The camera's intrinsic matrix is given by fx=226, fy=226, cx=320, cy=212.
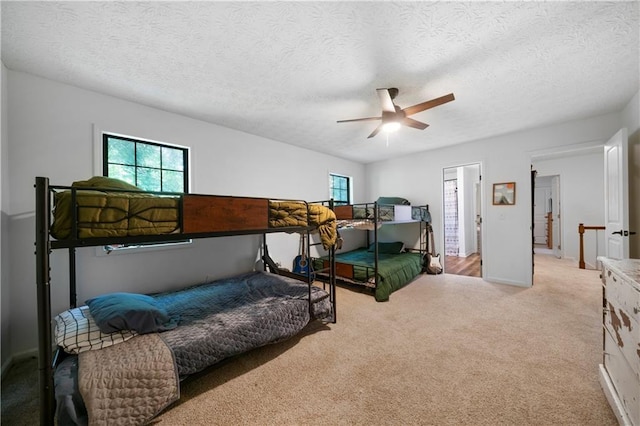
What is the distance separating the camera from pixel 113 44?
1.65 metres

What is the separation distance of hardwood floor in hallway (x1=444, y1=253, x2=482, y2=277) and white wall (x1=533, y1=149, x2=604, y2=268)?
2.00m

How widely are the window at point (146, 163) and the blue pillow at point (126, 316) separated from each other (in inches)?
54.6

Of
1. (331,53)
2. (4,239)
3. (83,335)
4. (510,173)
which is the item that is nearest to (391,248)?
(510,173)

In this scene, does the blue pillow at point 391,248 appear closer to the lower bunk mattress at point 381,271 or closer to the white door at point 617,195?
the lower bunk mattress at point 381,271

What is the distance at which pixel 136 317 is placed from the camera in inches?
63.3

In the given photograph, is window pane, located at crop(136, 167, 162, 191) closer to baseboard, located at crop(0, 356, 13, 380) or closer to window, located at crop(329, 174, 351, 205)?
baseboard, located at crop(0, 356, 13, 380)

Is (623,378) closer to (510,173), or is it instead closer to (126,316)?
(126,316)

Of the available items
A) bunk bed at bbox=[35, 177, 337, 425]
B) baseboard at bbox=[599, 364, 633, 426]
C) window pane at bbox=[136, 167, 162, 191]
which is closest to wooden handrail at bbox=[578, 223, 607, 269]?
baseboard at bbox=[599, 364, 633, 426]

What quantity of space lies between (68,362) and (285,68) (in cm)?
258

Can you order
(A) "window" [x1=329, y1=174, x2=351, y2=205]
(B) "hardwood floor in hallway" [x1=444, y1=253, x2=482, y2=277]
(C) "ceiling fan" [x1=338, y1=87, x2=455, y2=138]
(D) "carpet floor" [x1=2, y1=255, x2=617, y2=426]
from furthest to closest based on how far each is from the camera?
1. (A) "window" [x1=329, y1=174, x2=351, y2=205]
2. (B) "hardwood floor in hallway" [x1=444, y1=253, x2=482, y2=277]
3. (C) "ceiling fan" [x1=338, y1=87, x2=455, y2=138]
4. (D) "carpet floor" [x1=2, y1=255, x2=617, y2=426]

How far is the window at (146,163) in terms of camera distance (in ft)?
8.06

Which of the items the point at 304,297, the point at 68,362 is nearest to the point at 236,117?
the point at 304,297

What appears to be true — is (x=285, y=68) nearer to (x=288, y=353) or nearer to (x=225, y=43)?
(x=225, y=43)

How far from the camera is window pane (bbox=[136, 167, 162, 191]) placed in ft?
8.68
